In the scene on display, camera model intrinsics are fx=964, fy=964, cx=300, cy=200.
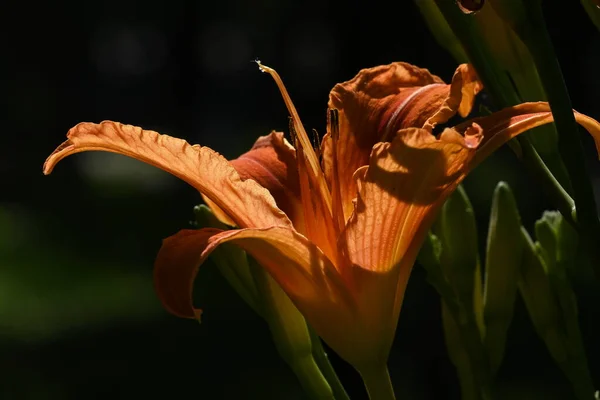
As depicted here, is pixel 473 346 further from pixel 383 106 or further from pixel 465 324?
pixel 383 106

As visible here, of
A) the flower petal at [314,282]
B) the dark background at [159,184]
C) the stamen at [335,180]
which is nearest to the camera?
the flower petal at [314,282]

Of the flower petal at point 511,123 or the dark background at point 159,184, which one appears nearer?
the flower petal at point 511,123

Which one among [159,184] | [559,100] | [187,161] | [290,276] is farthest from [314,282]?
[159,184]

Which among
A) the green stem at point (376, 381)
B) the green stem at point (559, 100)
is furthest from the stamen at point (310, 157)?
the green stem at point (559, 100)

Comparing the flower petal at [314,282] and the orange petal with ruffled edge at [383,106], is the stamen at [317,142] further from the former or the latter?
the flower petal at [314,282]

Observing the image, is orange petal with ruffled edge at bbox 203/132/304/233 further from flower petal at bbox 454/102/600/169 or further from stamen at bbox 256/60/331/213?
flower petal at bbox 454/102/600/169

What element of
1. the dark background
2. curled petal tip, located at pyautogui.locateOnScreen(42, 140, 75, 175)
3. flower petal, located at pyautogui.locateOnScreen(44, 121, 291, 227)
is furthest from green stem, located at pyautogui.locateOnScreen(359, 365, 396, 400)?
the dark background
